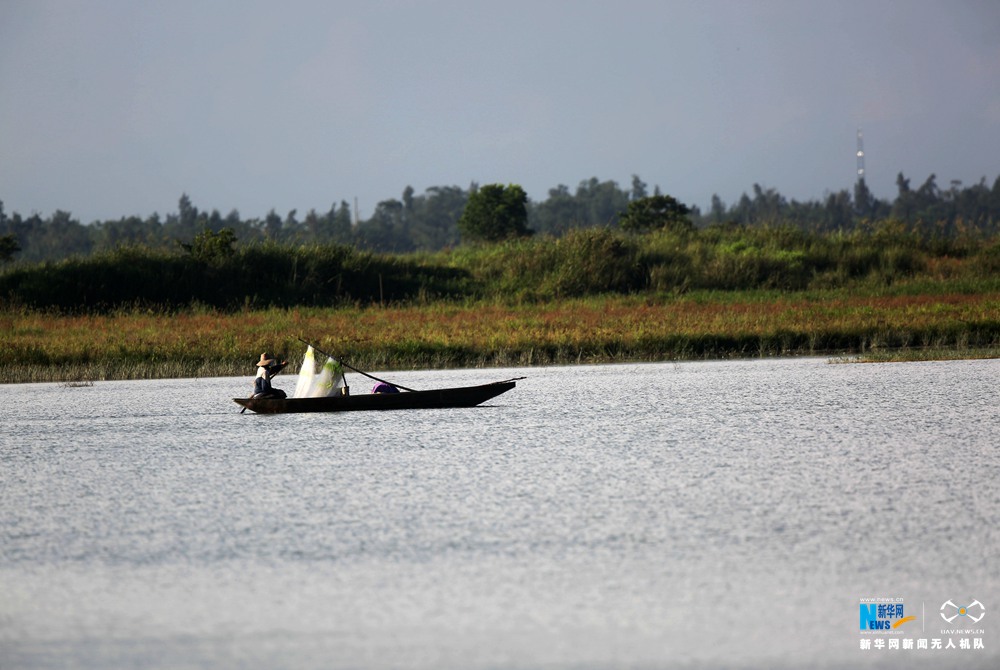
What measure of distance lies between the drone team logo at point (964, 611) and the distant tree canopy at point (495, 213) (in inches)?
1868

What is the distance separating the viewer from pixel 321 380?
9617mm

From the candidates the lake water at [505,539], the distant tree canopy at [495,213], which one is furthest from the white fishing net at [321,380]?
the distant tree canopy at [495,213]

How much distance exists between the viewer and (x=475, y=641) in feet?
11.9

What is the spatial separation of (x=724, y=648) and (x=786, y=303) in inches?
764

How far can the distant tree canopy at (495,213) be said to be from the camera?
51.6 meters

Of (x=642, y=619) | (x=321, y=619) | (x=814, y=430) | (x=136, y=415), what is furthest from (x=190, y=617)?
(x=136, y=415)

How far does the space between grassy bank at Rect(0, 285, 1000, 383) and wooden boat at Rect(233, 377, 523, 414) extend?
536 cm

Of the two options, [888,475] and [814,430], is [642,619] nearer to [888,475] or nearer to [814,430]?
[888,475]

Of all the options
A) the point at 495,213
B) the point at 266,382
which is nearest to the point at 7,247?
the point at 495,213

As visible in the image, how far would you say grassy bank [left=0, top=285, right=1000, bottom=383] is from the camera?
15.6 metres

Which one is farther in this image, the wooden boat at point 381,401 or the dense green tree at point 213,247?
the dense green tree at point 213,247
